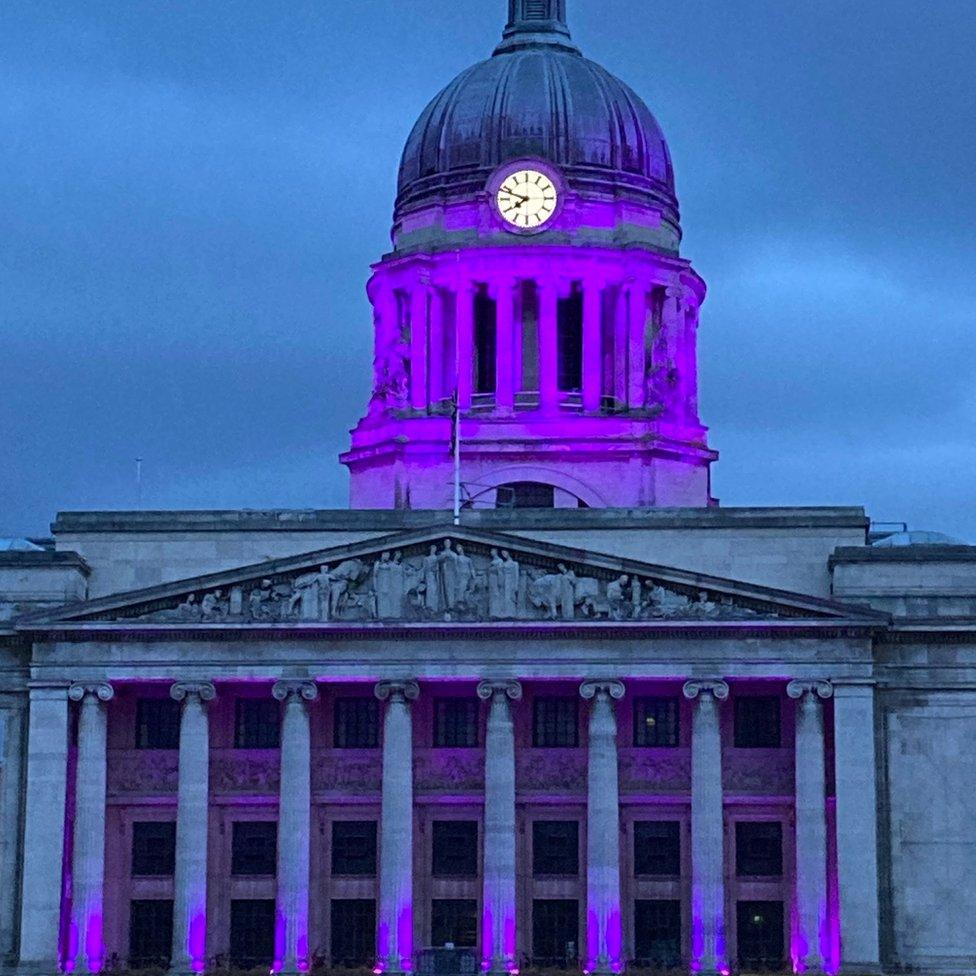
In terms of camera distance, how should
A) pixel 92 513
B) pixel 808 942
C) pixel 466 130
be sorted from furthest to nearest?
pixel 466 130 < pixel 92 513 < pixel 808 942

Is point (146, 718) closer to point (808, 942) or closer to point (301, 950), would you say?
point (301, 950)

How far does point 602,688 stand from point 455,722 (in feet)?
18.8

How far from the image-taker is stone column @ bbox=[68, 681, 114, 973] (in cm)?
9706

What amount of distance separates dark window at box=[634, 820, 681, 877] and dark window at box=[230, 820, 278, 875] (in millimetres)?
11705

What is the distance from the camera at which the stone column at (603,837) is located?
96.6 meters

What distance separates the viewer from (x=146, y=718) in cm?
10150

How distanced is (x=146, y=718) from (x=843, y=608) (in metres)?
23.0

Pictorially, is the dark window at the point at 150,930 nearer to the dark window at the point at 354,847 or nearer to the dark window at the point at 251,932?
the dark window at the point at 251,932

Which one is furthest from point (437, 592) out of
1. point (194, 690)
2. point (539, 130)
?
point (539, 130)

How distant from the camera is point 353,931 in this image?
9956cm

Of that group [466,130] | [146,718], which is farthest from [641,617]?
[466,130]

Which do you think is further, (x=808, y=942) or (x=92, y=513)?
(x=92, y=513)

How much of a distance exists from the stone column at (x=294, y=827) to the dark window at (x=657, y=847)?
10.6 meters

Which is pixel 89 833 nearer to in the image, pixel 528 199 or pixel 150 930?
pixel 150 930
